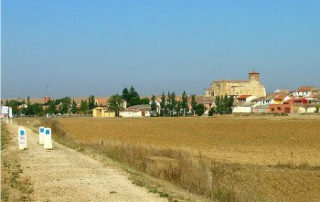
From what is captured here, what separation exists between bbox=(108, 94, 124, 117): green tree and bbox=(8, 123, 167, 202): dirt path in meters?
141

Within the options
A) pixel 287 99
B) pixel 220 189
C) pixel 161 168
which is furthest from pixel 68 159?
pixel 287 99

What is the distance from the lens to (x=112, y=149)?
2945 centimetres

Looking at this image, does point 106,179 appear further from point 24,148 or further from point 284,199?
point 24,148

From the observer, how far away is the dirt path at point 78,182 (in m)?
13.3

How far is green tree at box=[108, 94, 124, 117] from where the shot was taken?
164 metres

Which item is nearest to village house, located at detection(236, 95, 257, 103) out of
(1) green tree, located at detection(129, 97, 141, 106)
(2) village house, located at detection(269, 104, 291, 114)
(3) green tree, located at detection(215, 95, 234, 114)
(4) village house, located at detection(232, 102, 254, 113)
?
(4) village house, located at detection(232, 102, 254, 113)

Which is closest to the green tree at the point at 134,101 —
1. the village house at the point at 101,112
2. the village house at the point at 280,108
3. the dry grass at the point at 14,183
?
the village house at the point at 101,112

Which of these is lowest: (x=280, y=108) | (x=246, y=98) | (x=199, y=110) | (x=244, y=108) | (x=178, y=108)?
(x=280, y=108)

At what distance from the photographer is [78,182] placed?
15789mm

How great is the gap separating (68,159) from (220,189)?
838cm

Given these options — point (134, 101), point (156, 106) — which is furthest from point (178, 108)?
point (134, 101)

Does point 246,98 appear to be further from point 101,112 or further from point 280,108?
point 101,112

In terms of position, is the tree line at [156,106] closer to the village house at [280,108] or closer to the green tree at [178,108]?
the green tree at [178,108]

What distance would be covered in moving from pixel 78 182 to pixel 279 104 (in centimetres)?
12880
